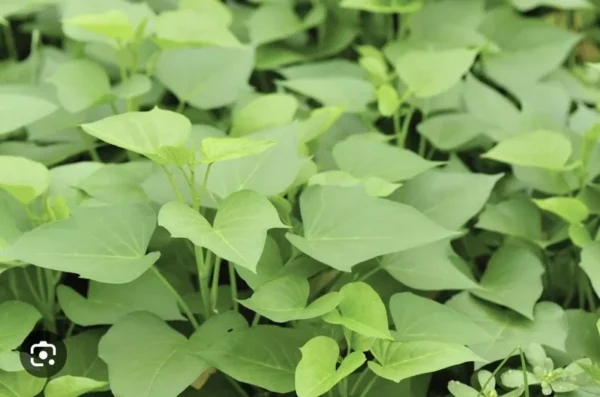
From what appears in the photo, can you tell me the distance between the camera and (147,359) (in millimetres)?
628

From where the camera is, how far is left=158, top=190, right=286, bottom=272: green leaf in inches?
21.6

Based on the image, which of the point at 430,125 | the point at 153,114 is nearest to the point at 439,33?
the point at 430,125

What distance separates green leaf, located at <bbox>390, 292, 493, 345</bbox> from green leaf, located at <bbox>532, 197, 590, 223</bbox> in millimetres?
198

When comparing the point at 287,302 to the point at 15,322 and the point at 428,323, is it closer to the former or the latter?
the point at 428,323

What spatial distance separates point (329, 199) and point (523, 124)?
0.40 meters

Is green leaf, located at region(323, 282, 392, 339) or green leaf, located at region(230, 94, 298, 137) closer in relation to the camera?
green leaf, located at region(323, 282, 392, 339)

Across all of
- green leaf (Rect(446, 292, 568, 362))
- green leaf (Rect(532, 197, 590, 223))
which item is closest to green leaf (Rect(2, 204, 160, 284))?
green leaf (Rect(446, 292, 568, 362))

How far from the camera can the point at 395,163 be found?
2.57 feet

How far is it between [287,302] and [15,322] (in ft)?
0.91

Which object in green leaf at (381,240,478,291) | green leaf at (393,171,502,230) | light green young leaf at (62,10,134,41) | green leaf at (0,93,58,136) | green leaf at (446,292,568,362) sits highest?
light green young leaf at (62,10,134,41)

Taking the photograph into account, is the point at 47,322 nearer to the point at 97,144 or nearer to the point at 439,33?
the point at 97,144

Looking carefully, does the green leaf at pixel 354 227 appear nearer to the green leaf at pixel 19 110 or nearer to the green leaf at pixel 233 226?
the green leaf at pixel 233 226

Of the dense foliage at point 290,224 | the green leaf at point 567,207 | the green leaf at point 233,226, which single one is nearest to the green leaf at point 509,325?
the dense foliage at point 290,224

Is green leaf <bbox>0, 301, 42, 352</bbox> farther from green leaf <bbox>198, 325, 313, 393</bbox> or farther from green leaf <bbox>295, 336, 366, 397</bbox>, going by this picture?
green leaf <bbox>295, 336, 366, 397</bbox>
